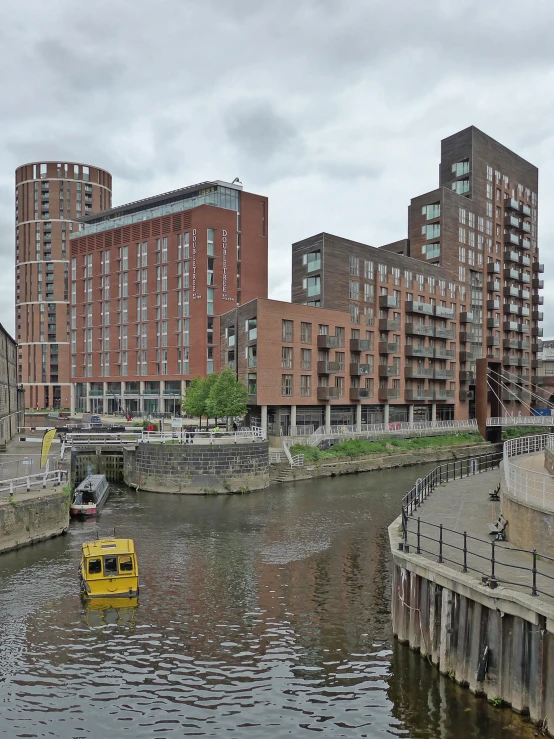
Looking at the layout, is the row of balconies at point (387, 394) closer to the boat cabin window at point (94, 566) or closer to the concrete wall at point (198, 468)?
the concrete wall at point (198, 468)

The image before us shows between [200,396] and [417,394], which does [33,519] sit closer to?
[200,396]

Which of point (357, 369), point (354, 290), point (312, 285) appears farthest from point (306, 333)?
point (354, 290)

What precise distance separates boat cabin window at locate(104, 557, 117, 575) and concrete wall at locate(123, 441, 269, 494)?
2296 cm

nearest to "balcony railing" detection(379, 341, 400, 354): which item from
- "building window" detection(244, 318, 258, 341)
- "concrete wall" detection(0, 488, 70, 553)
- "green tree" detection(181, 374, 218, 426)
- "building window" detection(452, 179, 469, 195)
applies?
"building window" detection(244, 318, 258, 341)

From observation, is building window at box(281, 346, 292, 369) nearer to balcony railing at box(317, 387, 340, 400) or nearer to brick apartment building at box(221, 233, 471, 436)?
brick apartment building at box(221, 233, 471, 436)

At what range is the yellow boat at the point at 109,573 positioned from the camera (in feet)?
76.2

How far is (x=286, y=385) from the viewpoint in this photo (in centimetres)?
6638

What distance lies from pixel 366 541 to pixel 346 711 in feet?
53.8

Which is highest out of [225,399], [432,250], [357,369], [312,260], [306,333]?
[432,250]

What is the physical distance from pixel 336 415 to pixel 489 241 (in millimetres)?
44203

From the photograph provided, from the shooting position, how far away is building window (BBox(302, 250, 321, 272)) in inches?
2923

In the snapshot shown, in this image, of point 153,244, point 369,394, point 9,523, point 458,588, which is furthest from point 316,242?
point 458,588

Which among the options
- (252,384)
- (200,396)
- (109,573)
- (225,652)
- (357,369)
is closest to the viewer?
(225,652)

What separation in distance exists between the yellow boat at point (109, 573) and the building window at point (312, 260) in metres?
54.6
